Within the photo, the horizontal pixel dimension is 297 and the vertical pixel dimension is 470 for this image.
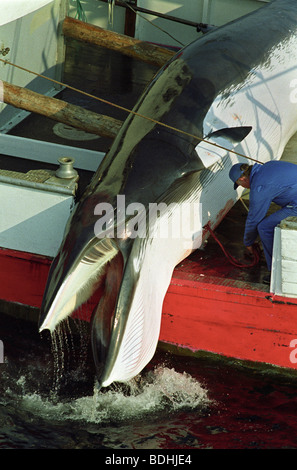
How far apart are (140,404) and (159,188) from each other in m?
1.79

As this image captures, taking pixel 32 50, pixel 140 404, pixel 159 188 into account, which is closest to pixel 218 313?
A: pixel 140 404

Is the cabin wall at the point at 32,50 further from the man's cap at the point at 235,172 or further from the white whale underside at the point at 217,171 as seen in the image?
the man's cap at the point at 235,172

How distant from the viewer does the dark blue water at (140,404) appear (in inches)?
207

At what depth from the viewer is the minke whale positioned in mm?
5004

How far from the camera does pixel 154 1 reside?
31.1 feet

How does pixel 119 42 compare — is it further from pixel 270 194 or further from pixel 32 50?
pixel 270 194

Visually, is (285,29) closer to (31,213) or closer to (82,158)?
(82,158)

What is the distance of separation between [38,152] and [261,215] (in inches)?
104

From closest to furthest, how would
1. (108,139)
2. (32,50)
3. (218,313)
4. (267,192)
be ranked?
(267,192) → (218,313) → (108,139) → (32,50)

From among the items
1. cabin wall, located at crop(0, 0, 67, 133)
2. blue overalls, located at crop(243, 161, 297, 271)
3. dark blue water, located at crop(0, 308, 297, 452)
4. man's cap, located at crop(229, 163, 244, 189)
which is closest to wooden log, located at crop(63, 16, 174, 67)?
cabin wall, located at crop(0, 0, 67, 133)

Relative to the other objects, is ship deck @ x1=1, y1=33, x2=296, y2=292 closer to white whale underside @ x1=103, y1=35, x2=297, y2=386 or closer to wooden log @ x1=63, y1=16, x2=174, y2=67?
white whale underside @ x1=103, y1=35, x2=297, y2=386

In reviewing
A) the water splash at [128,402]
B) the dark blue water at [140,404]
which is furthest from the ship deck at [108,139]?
the water splash at [128,402]

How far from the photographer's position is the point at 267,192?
18.0 feet

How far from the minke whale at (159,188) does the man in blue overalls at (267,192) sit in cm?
25
